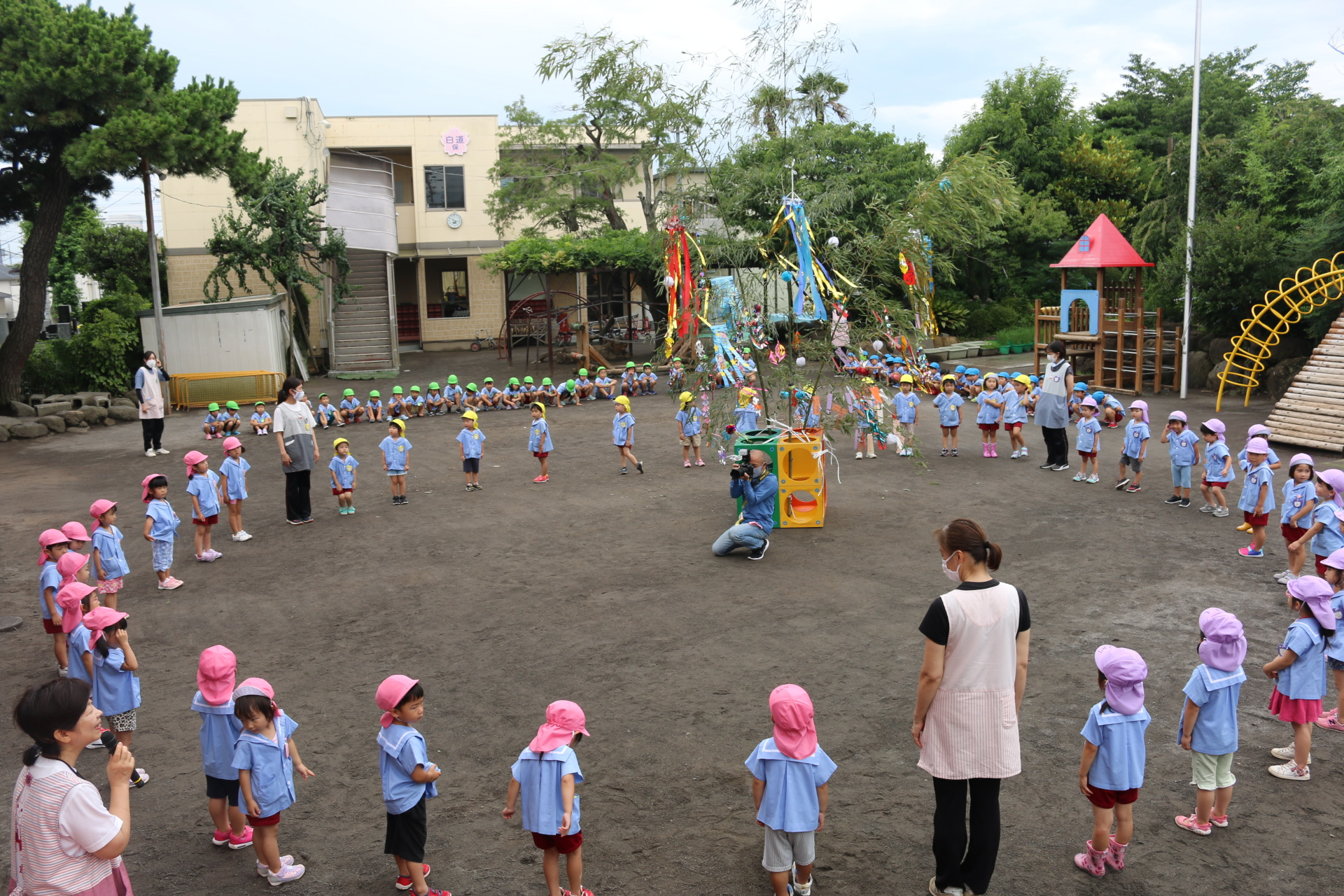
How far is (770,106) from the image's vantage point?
1209cm

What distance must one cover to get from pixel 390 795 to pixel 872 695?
3.60m

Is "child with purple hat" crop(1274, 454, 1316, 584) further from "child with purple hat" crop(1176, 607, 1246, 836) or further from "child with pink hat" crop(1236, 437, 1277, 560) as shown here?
"child with purple hat" crop(1176, 607, 1246, 836)

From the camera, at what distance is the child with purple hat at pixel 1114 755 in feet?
15.9

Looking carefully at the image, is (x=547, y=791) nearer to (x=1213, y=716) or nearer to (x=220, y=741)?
(x=220, y=741)

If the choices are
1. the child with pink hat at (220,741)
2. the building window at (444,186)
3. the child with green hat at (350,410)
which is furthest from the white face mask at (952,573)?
the building window at (444,186)

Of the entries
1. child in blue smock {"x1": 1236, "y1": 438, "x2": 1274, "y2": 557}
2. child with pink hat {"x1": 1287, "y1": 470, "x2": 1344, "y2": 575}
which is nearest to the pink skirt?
child with pink hat {"x1": 1287, "y1": 470, "x2": 1344, "y2": 575}

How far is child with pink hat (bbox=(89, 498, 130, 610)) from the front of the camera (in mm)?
8491

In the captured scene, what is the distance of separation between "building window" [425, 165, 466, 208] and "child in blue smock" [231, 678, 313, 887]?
98.2ft

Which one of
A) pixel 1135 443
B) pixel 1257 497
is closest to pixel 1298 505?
pixel 1257 497

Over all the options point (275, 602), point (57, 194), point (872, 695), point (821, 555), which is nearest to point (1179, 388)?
point (821, 555)

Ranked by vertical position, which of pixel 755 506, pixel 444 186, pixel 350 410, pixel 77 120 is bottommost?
pixel 755 506

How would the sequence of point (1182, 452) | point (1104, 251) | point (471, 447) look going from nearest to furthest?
point (1182, 452), point (471, 447), point (1104, 251)

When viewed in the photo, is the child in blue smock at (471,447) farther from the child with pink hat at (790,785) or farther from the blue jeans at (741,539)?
the child with pink hat at (790,785)

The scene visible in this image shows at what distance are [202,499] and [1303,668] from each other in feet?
33.1
